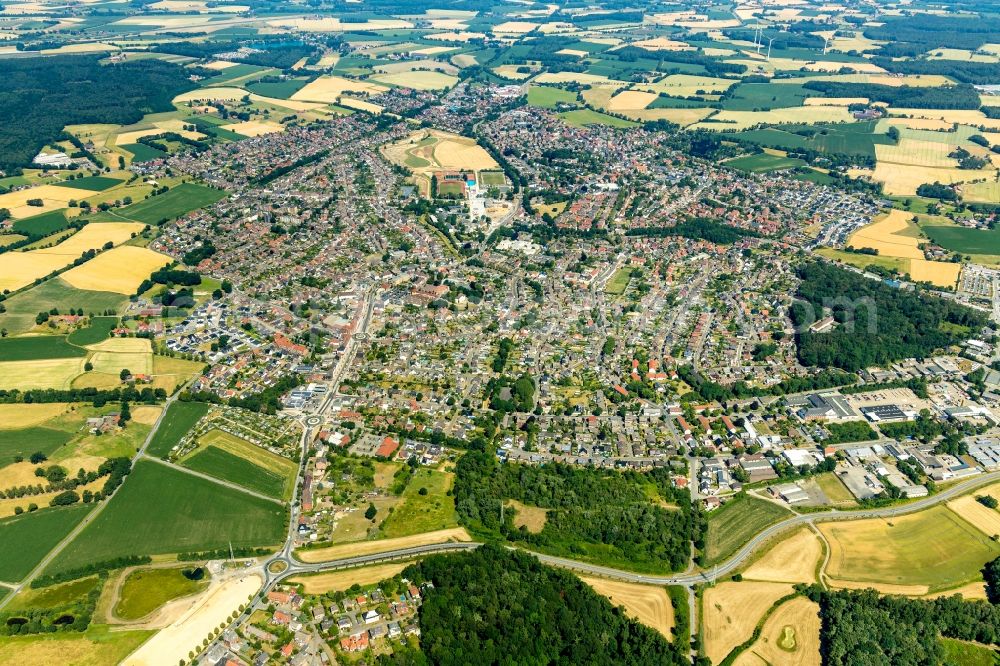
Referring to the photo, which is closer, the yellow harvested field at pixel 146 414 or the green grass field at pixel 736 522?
the green grass field at pixel 736 522

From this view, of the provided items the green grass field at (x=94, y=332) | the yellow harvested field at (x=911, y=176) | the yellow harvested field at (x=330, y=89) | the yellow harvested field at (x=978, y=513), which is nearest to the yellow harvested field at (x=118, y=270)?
the green grass field at (x=94, y=332)

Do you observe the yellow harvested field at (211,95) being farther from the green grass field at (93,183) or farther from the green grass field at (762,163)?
the green grass field at (762,163)

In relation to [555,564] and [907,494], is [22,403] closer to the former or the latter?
[555,564]

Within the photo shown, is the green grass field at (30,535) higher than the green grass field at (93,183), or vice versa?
the green grass field at (93,183)

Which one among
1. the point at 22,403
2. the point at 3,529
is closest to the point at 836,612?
the point at 3,529

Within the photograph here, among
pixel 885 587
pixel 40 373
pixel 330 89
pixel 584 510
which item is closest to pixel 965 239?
pixel 885 587

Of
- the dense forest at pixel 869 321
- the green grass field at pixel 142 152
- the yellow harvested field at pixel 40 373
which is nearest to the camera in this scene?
the yellow harvested field at pixel 40 373
